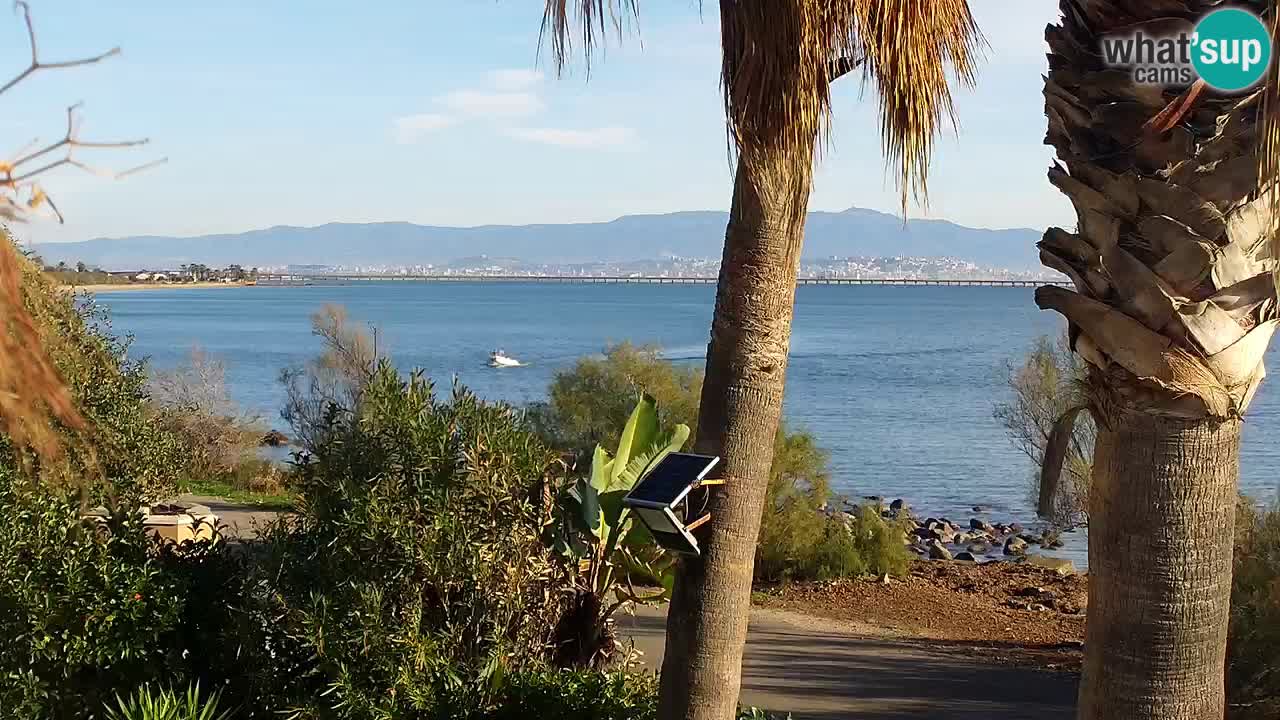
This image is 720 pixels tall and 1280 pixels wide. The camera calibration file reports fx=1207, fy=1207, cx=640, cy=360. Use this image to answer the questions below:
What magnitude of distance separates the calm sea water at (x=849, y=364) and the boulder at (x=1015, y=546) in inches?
37.9

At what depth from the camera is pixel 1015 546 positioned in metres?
25.3

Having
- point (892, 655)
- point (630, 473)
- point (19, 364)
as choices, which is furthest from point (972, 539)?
point (19, 364)

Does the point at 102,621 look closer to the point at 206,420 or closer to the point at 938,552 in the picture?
the point at 938,552

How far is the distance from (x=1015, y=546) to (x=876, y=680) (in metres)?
15.5

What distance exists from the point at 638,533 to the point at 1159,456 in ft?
16.1

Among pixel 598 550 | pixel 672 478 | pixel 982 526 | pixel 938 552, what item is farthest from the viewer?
pixel 982 526

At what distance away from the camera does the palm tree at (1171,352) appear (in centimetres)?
327

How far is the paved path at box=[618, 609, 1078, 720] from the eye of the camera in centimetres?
983

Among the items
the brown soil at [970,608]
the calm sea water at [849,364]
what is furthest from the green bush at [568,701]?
the brown soil at [970,608]

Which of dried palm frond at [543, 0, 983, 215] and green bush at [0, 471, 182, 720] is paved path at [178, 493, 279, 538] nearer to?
green bush at [0, 471, 182, 720]

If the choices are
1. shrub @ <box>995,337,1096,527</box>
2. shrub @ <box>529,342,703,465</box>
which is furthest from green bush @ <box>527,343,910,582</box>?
shrub @ <box>995,337,1096,527</box>

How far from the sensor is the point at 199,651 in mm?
6680

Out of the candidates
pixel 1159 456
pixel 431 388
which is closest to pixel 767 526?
pixel 431 388
